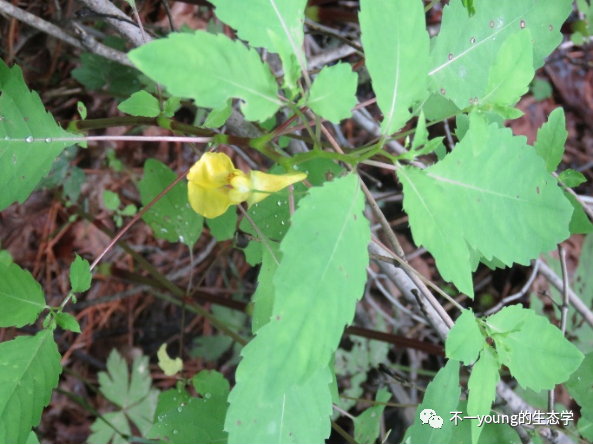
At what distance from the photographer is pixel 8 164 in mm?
1323

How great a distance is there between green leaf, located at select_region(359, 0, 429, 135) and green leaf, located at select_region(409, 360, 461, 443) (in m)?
0.71

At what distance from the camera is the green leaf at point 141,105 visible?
1.26m

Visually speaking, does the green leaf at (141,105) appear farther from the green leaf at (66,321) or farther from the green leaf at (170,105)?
Answer: the green leaf at (66,321)

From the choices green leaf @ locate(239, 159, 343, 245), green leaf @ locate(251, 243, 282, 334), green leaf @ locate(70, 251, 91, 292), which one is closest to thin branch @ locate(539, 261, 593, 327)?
green leaf @ locate(239, 159, 343, 245)

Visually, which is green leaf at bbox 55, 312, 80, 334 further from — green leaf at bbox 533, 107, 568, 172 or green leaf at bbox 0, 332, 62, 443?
green leaf at bbox 533, 107, 568, 172

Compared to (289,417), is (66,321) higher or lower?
higher

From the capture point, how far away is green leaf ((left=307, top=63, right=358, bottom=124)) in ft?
3.10

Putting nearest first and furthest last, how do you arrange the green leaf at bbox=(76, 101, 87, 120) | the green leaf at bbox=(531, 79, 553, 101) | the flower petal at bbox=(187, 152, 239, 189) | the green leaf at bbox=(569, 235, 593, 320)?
the flower petal at bbox=(187, 152, 239, 189), the green leaf at bbox=(76, 101, 87, 120), the green leaf at bbox=(569, 235, 593, 320), the green leaf at bbox=(531, 79, 553, 101)

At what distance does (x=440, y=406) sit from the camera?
1.35m

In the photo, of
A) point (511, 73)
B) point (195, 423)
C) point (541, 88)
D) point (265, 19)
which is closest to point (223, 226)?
point (195, 423)

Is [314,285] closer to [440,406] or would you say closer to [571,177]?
[440,406]

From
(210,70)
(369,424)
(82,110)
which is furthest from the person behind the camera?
(369,424)

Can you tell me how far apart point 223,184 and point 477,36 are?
0.84 meters

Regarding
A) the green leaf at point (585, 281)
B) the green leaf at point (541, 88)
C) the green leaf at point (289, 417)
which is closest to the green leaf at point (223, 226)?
the green leaf at point (289, 417)
